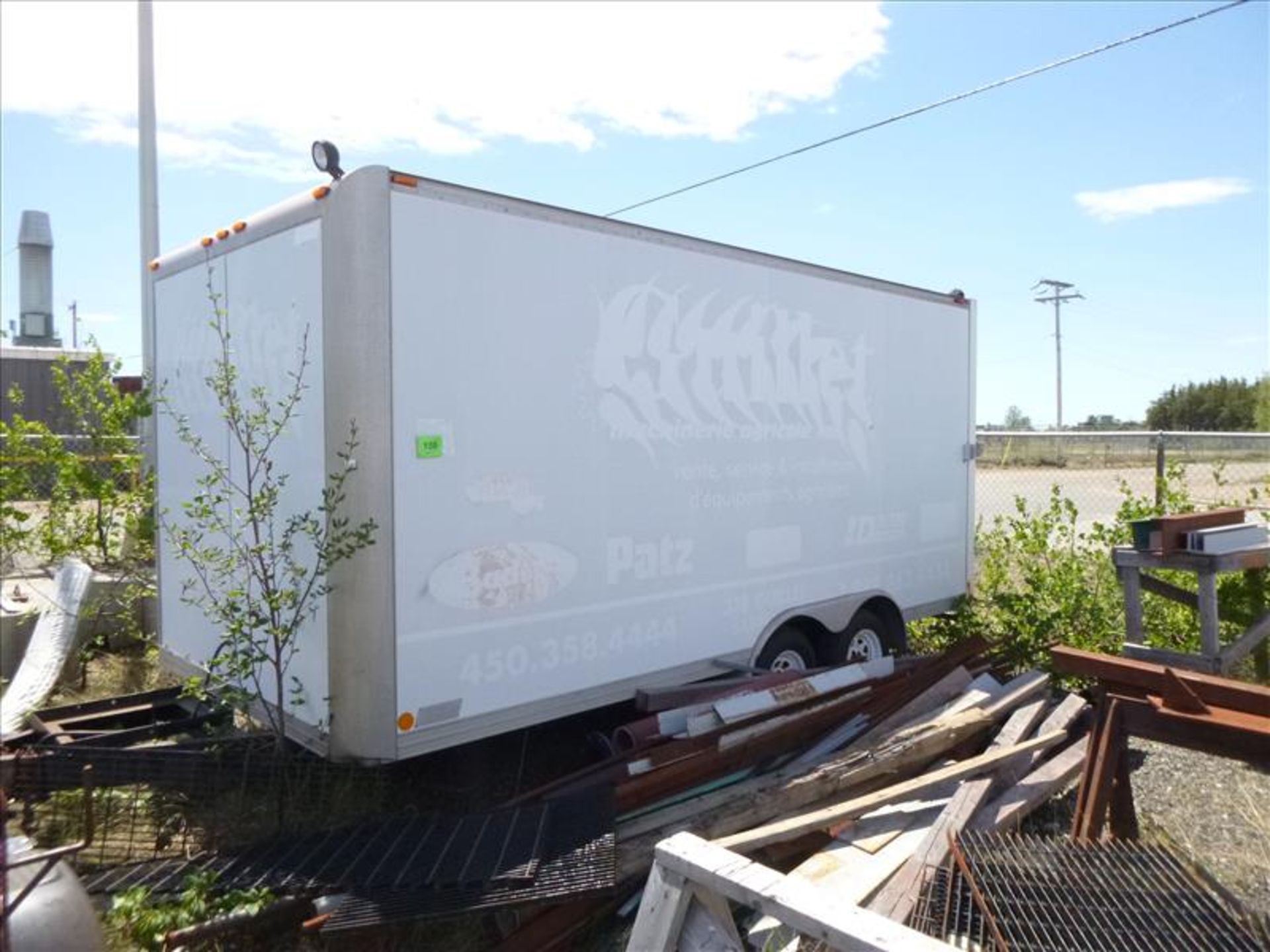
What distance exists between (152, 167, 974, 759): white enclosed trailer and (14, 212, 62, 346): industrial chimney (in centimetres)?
2791

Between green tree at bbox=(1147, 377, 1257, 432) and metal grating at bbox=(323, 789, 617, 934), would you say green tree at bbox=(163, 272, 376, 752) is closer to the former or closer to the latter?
metal grating at bbox=(323, 789, 617, 934)

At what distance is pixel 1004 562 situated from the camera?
8227 mm

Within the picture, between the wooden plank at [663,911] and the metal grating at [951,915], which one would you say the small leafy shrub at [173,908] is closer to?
the wooden plank at [663,911]

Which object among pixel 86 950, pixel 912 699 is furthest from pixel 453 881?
pixel 912 699

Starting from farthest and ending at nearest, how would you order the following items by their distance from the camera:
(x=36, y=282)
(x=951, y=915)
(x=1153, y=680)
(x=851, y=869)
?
(x=36, y=282) → (x=851, y=869) → (x=1153, y=680) → (x=951, y=915)

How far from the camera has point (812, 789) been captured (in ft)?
14.1

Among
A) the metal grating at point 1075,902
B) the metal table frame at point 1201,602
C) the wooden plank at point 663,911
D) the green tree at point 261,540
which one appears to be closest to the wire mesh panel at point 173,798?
the green tree at point 261,540

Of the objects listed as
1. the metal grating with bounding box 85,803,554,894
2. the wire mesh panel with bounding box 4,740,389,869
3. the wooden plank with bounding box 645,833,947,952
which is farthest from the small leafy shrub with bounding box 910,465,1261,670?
the wooden plank with bounding box 645,833,947,952

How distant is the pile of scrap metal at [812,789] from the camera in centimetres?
262

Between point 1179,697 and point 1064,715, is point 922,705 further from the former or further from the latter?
point 1179,697

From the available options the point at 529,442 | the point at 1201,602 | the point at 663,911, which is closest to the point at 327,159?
the point at 529,442

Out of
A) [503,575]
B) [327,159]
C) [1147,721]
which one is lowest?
[1147,721]

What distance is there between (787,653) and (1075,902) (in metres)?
3.26

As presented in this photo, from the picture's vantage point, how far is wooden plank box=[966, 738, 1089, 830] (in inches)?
163
